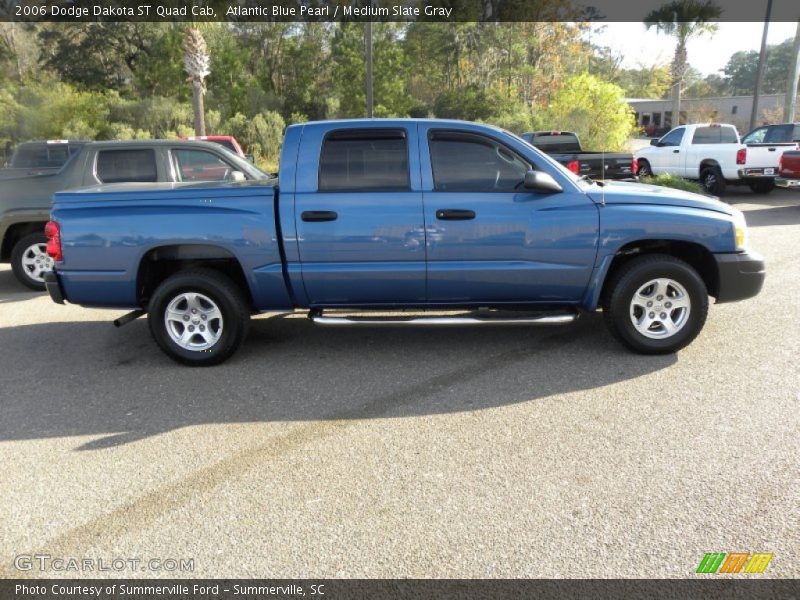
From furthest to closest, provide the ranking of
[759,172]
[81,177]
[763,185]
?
[763,185]
[759,172]
[81,177]

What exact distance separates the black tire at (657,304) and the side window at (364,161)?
1.88 m

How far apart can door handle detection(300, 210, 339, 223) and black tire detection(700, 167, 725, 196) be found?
43.8 feet

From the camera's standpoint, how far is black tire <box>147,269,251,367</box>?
509cm

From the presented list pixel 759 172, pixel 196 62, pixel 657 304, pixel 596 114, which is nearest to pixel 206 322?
pixel 657 304

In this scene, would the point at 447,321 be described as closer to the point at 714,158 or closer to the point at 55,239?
the point at 55,239

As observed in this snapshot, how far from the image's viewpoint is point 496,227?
493 centimetres

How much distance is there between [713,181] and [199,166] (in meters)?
12.6

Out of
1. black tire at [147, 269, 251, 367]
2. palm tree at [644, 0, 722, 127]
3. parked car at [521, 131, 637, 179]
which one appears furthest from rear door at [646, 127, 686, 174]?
black tire at [147, 269, 251, 367]

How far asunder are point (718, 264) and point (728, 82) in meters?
115

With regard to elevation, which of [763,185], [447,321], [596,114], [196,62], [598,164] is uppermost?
[196,62]

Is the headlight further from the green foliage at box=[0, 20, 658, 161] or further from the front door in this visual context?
the green foliage at box=[0, 20, 658, 161]

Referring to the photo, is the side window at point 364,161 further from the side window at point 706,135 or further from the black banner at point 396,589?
the side window at point 706,135

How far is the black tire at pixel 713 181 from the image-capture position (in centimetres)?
1523

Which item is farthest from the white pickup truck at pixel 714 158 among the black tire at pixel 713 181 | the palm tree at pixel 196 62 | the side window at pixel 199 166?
the palm tree at pixel 196 62
